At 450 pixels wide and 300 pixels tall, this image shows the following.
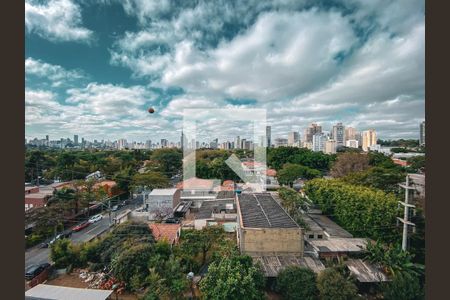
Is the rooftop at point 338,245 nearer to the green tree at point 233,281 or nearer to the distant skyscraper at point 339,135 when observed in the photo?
the green tree at point 233,281

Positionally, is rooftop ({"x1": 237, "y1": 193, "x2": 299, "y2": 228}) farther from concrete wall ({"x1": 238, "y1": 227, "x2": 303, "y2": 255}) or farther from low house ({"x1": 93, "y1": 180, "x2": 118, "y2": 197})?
low house ({"x1": 93, "y1": 180, "x2": 118, "y2": 197})

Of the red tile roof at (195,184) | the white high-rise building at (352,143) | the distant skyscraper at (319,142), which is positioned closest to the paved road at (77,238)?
the red tile roof at (195,184)

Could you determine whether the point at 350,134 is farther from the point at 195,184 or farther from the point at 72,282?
the point at 72,282

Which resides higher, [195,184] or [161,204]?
[195,184]

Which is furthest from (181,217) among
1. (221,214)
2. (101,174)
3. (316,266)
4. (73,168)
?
(73,168)

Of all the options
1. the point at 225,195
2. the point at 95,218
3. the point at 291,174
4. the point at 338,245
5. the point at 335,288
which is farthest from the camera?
the point at 291,174

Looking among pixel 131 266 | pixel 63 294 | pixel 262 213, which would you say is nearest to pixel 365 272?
pixel 262 213

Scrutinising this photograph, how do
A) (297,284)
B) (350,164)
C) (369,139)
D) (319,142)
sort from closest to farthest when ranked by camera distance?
1. (297,284)
2. (350,164)
3. (369,139)
4. (319,142)
